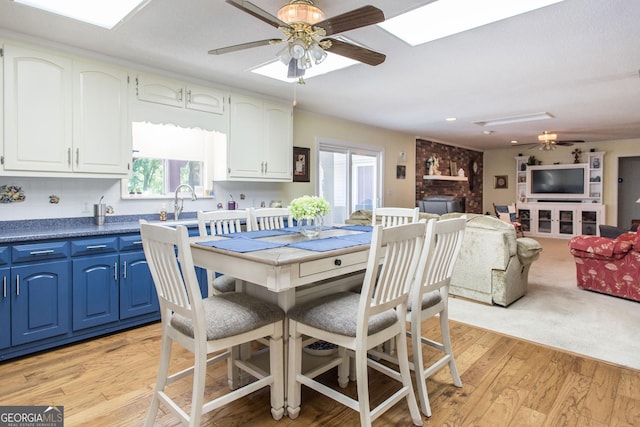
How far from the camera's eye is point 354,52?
89.5 inches

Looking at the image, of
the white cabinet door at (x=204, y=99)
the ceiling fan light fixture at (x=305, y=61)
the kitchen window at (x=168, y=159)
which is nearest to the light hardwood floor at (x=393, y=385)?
the kitchen window at (x=168, y=159)

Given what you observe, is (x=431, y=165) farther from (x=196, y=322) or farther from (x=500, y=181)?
(x=196, y=322)

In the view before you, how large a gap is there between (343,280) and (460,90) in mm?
2860

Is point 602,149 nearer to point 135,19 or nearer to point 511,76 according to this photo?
point 511,76

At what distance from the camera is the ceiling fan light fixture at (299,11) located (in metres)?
2.15

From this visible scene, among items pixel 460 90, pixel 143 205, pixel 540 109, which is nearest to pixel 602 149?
pixel 540 109

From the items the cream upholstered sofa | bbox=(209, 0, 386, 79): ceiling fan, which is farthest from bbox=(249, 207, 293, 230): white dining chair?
the cream upholstered sofa

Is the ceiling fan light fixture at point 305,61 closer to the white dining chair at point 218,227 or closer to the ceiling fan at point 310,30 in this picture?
the ceiling fan at point 310,30

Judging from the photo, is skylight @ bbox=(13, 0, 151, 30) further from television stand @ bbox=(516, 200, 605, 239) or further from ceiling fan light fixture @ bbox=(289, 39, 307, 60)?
television stand @ bbox=(516, 200, 605, 239)

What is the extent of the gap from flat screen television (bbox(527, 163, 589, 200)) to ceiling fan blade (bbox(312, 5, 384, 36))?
8706 millimetres

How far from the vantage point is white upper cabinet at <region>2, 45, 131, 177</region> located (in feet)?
8.89

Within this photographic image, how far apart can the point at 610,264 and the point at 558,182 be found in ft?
17.9

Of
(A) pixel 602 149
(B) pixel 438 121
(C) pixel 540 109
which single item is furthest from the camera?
(A) pixel 602 149

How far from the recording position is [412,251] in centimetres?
181
